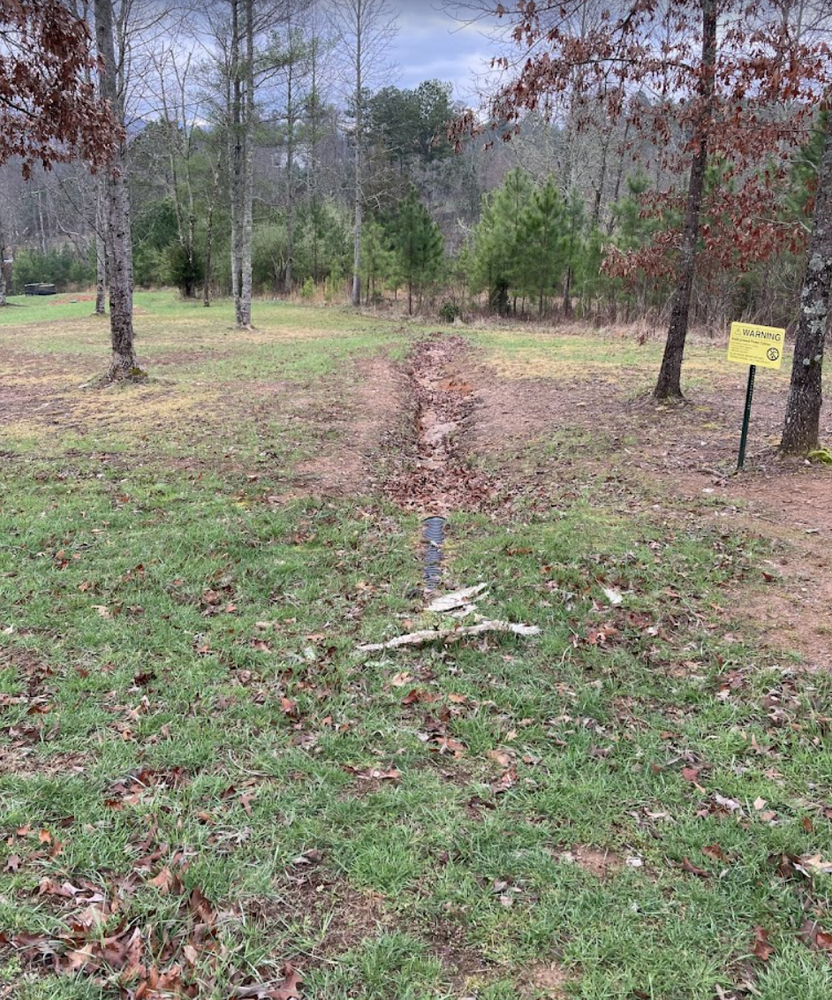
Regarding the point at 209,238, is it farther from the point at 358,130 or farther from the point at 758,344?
the point at 758,344

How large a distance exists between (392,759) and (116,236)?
33.3ft

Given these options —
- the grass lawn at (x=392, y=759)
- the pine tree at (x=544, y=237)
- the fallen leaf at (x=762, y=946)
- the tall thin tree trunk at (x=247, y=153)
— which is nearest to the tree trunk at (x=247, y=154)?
the tall thin tree trunk at (x=247, y=153)

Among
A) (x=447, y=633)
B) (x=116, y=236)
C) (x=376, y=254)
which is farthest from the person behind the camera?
(x=376, y=254)

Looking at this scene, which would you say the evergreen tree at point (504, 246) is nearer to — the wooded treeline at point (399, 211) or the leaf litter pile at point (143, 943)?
the wooded treeline at point (399, 211)

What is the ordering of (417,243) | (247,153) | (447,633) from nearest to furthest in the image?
(447,633)
(247,153)
(417,243)

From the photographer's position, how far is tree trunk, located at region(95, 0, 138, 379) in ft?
33.8

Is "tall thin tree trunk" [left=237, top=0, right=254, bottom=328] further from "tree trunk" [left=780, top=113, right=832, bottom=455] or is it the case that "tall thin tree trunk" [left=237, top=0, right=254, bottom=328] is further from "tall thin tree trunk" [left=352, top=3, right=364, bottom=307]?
"tree trunk" [left=780, top=113, right=832, bottom=455]

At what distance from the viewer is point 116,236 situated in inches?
417

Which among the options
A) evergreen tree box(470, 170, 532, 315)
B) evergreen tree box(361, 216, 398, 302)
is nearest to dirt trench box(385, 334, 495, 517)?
evergreen tree box(470, 170, 532, 315)

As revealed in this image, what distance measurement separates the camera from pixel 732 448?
301 inches

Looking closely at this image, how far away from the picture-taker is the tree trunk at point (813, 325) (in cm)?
606

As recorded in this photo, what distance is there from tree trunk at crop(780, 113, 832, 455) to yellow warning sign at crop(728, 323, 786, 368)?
0.38 m

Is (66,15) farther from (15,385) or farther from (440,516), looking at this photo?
(15,385)

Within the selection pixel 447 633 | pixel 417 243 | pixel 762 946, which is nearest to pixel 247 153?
pixel 417 243
